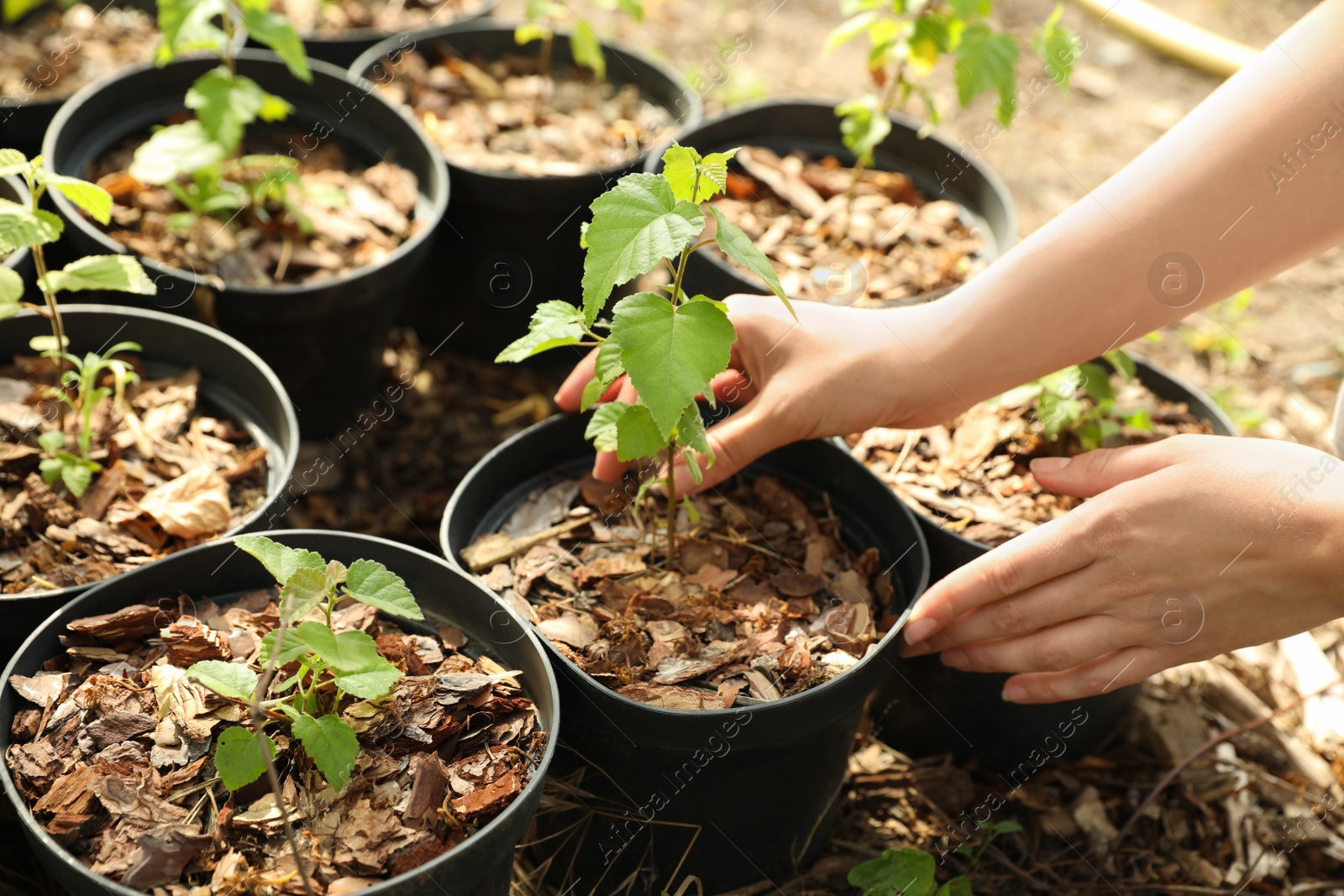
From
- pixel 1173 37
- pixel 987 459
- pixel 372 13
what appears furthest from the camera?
pixel 1173 37

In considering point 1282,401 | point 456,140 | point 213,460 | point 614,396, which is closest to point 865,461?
point 614,396

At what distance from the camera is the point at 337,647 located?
49.4 inches

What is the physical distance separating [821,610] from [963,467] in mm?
492

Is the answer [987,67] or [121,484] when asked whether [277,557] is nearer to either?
[121,484]

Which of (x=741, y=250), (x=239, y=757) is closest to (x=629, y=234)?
(x=741, y=250)

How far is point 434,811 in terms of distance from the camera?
52.8 inches

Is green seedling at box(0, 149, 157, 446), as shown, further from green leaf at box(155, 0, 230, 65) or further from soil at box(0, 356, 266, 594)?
green leaf at box(155, 0, 230, 65)

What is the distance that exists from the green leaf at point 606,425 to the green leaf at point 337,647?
451 mm

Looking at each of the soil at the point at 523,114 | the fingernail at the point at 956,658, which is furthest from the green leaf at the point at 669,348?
the soil at the point at 523,114

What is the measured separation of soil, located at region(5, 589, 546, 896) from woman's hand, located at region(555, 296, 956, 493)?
0.47 m

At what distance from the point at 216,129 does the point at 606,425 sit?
111 centimetres

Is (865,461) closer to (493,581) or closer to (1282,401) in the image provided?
(493,581)

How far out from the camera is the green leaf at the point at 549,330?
1433mm

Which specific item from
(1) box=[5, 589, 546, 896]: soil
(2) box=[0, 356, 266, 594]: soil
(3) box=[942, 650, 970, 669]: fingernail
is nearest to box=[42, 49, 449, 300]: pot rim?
(2) box=[0, 356, 266, 594]: soil
